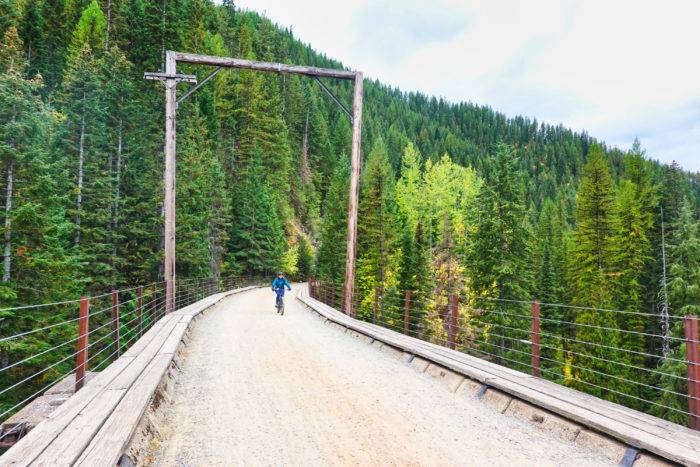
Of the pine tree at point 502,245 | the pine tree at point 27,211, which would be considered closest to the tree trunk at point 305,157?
the pine tree at point 502,245

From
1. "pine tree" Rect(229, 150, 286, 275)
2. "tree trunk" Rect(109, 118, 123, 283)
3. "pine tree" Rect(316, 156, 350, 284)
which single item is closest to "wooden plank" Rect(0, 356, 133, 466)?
"tree trunk" Rect(109, 118, 123, 283)

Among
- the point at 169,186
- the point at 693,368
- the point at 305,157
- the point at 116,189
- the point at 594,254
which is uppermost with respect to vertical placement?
the point at 305,157

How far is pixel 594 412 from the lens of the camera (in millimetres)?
4488

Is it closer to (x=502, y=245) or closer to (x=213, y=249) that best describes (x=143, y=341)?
(x=502, y=245)

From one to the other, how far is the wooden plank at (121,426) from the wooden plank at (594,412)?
13.3 ft

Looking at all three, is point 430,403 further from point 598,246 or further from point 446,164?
point 446,164

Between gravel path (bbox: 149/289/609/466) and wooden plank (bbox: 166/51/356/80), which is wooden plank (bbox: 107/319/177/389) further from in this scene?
wooden plank (bbox: 166/51/356/80)

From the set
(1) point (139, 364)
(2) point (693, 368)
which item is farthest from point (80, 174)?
(2) point (693, 368)

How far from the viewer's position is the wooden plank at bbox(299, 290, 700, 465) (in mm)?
3584

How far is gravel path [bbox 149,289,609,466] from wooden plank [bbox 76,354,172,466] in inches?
13.9

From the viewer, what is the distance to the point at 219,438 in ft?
13.6

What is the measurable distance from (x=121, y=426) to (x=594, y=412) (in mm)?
4467

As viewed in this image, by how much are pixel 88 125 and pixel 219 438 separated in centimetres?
2414

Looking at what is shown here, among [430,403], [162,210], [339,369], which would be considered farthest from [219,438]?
[162,210]
